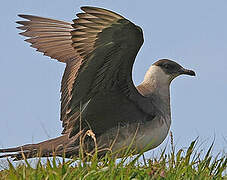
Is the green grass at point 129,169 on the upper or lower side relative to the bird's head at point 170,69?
lower

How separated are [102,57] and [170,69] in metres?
1.69

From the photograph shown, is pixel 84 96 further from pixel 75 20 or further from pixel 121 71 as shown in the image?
pixel 75 20

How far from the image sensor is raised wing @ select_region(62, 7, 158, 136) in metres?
5.38

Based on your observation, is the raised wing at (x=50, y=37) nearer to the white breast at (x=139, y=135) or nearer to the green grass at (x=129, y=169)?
the white breast at (x=139, y=135)

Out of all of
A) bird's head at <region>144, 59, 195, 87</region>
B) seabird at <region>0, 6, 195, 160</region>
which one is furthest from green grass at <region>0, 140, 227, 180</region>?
bird's head at <region>144, 59, 195, 87</region>

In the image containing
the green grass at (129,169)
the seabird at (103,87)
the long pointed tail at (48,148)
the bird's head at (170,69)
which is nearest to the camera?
the green grass at (129,169)

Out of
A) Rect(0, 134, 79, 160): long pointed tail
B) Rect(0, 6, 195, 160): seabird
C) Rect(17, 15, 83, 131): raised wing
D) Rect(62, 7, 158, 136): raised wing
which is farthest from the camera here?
Rect(17, 15, 83, 131): raised wing

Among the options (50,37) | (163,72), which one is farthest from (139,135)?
(50,37)

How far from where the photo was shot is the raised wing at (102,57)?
212 inches

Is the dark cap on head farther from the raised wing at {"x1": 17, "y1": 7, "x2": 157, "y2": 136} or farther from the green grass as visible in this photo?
the green grass

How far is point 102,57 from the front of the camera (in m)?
5.71

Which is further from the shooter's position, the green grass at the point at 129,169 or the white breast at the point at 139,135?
the white breast at the point at 139,135

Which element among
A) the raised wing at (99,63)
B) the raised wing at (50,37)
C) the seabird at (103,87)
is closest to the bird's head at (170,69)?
the seabird at (103,87)

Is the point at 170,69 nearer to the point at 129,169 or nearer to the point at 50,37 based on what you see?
the point at 50,37
